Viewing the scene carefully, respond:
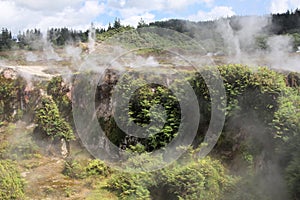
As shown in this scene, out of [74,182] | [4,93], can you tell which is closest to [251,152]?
[74,182]

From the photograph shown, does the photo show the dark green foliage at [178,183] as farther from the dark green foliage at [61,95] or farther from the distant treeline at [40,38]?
the distant treeline at [40,38]

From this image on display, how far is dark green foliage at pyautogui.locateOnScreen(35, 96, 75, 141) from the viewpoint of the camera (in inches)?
604

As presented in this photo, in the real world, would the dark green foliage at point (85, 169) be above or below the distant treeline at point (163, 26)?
below

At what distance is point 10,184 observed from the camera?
10719 mm

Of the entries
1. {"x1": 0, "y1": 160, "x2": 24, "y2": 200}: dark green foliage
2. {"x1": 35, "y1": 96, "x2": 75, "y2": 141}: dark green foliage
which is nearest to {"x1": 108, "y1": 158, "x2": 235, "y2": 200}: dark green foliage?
{"x1": 0, "y1": 160, "x2": 24, "y2": 200}: dark green foliage

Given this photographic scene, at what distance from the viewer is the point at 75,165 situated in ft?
43.0

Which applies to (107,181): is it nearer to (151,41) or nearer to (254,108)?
(254,108)

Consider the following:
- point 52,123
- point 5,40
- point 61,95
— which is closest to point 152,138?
point 52,123

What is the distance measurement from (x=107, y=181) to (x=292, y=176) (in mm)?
6320

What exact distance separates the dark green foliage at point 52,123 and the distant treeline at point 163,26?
20.3 metres

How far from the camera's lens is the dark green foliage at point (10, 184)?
1039cm

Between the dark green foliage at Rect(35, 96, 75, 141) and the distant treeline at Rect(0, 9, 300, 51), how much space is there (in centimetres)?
2026

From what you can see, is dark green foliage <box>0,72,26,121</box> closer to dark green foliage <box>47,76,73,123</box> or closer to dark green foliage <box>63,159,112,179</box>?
dark green foliage <box>47,76,73,123</box>

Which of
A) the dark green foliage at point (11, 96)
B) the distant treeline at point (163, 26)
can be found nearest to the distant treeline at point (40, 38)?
the distant treeline at point (163, 26)
